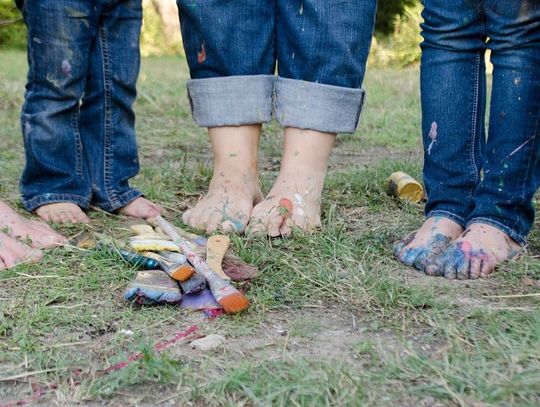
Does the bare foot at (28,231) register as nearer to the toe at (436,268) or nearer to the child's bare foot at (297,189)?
the child's bare foot at (297,189)

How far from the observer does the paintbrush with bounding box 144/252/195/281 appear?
1524 mm

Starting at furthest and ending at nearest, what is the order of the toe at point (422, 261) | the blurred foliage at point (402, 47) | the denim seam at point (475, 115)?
the blurred foliage at point (402, 47)
the denim seam at point (475, 115)
the toe at point (422, 261)

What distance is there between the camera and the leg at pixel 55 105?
211 cm

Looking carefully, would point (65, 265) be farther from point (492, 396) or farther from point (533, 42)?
point (533, 42)

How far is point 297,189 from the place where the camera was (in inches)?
79.7

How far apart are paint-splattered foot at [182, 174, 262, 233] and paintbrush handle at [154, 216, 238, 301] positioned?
0.59ft

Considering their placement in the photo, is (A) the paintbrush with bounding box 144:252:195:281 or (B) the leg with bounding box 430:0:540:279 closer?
(A) the paintbrush with bounding box 144:252:195:281

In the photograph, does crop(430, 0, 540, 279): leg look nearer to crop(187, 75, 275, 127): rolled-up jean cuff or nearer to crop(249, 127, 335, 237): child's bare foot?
crop(249, 127, 335, 237): child's bare foot

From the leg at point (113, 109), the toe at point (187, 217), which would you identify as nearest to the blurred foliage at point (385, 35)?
the leg at point (113, 109)

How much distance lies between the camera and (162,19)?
10.7m

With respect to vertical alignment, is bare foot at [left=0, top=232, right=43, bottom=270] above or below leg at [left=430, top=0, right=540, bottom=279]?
below

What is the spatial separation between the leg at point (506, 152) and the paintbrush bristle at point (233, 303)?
46 cm

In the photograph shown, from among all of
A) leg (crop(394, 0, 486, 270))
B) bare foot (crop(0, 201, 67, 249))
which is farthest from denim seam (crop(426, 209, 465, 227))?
bare foot (crop(0, 201, 67, 249))

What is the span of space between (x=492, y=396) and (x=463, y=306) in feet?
1.28
